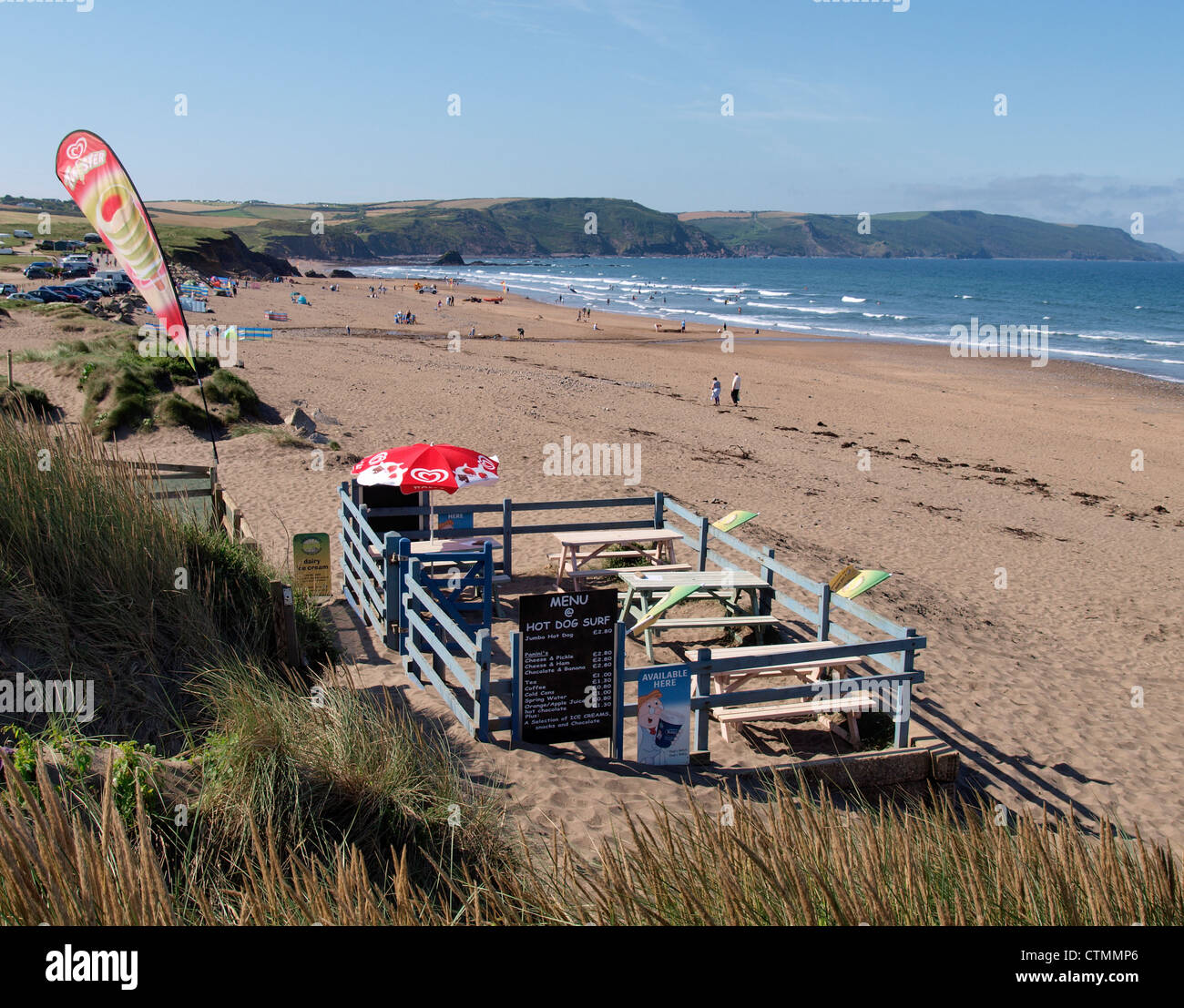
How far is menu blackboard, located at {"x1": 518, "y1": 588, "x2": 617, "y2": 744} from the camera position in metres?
6.29

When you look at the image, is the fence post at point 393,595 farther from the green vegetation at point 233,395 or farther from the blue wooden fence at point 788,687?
the green vegetation at point 233,395

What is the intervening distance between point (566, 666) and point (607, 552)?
15.8 ft

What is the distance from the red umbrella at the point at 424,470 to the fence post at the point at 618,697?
12.3 feet

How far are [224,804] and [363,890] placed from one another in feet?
5.86

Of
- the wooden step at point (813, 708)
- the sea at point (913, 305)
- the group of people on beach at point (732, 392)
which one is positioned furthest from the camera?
the sea at point (913, 305)

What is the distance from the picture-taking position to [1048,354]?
48406 mm

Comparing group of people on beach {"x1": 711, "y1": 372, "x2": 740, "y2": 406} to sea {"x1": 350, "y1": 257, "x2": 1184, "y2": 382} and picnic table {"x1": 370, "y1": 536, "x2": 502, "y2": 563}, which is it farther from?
sea {"x1": 350, "y1": 257, "x2": 1184, "y2": 382}

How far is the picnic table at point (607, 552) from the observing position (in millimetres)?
10633

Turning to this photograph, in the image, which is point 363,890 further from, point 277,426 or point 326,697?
point 277,426

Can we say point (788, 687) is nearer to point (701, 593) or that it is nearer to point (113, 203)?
point (701, 593)

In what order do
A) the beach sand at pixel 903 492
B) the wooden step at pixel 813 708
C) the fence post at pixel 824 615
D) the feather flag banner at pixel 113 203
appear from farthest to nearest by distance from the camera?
1. the fence post at pixel 824 615
2. the feather flag banner at pixel 113 203
3. the beach sand at pixel 903 492
4. the wooden step at pixel 813 708

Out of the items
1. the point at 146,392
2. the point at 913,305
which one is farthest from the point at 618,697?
the point at 913,305

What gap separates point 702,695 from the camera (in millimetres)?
6457

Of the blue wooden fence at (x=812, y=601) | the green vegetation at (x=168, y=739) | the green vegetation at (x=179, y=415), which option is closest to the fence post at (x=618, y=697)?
the green vegetation at (x=168, y=739)
